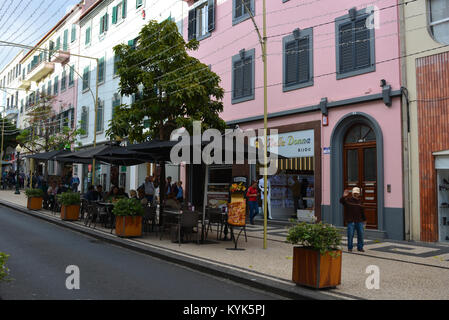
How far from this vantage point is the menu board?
10281 mm

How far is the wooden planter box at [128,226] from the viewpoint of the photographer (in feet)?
37.9

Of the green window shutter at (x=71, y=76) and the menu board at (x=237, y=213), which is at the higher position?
the green window shutter at (x=71, y=76)

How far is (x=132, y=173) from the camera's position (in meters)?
25.9

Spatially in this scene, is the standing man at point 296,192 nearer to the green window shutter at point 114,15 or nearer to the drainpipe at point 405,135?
the drainpipe at point 405,135

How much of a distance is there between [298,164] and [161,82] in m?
5.78

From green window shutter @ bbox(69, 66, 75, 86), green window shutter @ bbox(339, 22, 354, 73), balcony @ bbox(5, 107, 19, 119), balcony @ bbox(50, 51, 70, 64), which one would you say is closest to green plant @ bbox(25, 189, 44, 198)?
green window shutter @ bbox(339, 22, 354, 73)

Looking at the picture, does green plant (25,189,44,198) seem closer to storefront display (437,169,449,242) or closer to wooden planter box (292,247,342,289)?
wooden planter box (292,247,342,289)

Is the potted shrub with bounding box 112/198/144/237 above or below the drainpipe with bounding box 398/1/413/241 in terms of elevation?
below

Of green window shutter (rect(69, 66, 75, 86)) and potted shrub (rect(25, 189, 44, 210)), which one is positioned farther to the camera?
green window shutter (rect(69, 66, 75, 86))

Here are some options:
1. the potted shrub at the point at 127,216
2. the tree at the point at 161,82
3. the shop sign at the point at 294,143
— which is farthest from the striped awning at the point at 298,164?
the potted shrub at the point at 127,216

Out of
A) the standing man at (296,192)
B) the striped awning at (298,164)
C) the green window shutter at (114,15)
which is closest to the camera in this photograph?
the striped awning at (298,164)

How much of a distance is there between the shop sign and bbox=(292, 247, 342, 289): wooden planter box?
8.85 meters

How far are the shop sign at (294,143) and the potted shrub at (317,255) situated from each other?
885cm

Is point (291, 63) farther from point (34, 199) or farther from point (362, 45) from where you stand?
point (34, 199)
